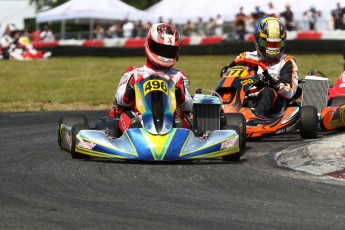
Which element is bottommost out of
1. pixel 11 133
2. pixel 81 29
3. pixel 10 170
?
pixel 81 29

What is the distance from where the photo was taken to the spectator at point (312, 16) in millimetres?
30797

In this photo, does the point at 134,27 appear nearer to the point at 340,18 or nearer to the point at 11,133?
the point at 340,18

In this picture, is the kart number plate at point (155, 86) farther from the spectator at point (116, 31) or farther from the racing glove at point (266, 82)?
the spectator at point (116, 31)

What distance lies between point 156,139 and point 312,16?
23035 millimetres

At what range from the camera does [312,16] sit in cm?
3084

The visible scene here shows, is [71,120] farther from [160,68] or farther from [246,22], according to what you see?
[246,22]

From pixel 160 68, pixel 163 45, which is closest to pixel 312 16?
pixel 160 68

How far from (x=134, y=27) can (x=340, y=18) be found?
11.0 m

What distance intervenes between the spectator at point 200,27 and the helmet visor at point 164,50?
2497 cm

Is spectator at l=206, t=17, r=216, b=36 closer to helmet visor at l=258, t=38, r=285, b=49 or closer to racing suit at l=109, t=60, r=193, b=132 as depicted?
helmet visor at l=258, t=38, r=285, b=49

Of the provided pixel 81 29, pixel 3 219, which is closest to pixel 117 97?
pixel 3 219

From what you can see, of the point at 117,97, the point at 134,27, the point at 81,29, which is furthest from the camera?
the point at 81,29

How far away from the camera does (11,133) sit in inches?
459

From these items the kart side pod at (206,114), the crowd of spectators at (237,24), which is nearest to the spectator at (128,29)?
the crowd of spectators at (237,24)
